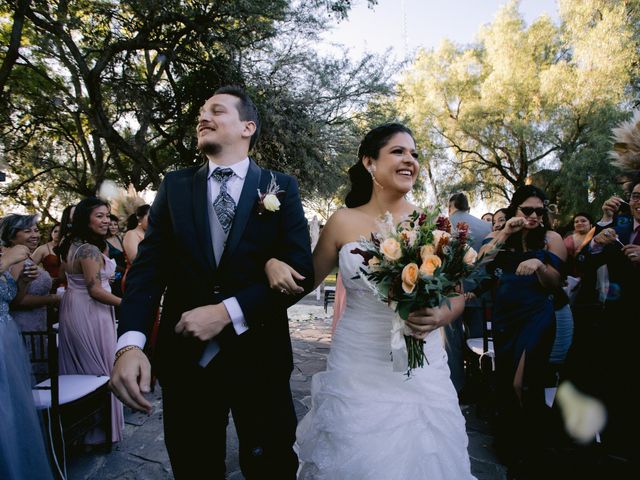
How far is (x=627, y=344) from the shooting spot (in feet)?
9.40

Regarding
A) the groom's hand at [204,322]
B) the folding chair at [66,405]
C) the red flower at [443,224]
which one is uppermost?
the red flower at [443,224]

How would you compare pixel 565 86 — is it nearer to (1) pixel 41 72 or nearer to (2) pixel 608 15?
(2) pixel 608 15

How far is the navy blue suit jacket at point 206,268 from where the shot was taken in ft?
6.55

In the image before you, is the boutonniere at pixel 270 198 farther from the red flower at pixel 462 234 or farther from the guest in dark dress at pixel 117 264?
the guest in dark dress at pixel 117 264

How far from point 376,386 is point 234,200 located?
51.9 inches

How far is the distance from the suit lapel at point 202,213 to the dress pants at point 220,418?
51 centimetres

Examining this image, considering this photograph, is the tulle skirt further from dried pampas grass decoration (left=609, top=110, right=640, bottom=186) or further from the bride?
dried pampas grass decoration (left=609, top=110, right=640, bottom=186)

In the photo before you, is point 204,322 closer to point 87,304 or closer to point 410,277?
point 410,277

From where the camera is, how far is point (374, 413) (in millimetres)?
2201

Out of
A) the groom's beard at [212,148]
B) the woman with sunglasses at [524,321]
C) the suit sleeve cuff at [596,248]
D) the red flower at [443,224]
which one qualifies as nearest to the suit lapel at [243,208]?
the groom's beard at [212,148]

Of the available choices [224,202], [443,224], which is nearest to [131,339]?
[224,202]

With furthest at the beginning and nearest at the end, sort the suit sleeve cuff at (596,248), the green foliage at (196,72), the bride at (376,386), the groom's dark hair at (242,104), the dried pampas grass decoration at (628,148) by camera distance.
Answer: the green foliage at (196,72) < the suit sleeve cuff at (596,248) < the dried pampas grass decoration at (628,148) < the groom's dark hair at (242,104) < the bride at (376,386)

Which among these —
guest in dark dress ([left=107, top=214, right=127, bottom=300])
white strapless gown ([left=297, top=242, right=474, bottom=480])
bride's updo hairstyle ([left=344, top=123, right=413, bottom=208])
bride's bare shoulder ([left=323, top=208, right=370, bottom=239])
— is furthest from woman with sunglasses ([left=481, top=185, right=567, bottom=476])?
guest in dark dress ([left=107, top=214, right=127, bottom=300])

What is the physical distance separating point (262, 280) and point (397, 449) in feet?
3.57
